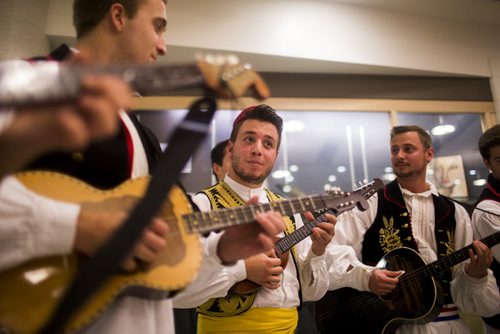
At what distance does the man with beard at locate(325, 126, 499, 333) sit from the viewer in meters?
1.98

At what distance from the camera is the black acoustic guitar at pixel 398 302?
192 cm

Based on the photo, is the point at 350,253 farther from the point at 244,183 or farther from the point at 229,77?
the point at 229,77

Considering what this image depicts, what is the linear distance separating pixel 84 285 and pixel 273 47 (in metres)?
3.04

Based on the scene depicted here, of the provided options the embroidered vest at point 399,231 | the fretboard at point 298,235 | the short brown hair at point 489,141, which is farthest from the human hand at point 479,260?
the fretboard at point 298,235

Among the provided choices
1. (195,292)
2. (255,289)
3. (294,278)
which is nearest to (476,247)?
(294,278)

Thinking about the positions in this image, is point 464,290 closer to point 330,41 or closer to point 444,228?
point 444,228

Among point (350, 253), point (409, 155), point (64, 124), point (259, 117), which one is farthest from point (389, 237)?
point (64, 124)

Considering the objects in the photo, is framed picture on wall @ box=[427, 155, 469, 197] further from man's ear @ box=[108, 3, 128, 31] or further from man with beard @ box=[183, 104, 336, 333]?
man's ear @ box=[108, 3, 128, 31]

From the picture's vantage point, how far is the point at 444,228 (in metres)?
2.18

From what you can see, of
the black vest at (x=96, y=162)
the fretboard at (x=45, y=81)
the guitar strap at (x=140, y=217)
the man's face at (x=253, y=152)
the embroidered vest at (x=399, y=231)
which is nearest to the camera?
the fretboard at (x=45, y=81)

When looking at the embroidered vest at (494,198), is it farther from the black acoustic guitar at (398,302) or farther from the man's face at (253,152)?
the man's face at (253,152)

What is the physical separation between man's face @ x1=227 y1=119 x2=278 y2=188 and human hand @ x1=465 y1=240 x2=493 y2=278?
4.42 feet

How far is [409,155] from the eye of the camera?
2381 mm

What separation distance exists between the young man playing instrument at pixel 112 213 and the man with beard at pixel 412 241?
1188 mm
